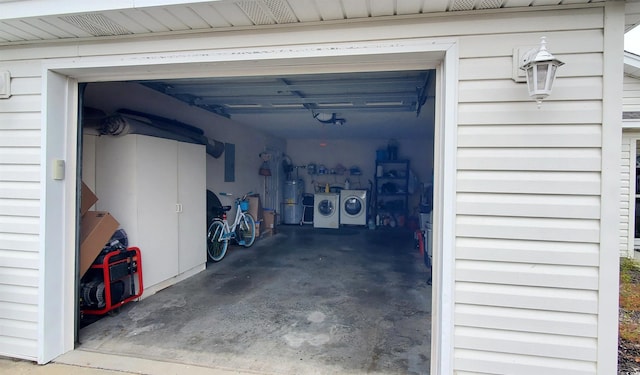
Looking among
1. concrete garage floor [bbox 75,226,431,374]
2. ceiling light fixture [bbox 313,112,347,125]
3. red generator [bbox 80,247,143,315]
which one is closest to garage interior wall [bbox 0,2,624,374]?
concrete garage floor [bbox 75,226,431,374]

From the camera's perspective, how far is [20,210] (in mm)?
2311

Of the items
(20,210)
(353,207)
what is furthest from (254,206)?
(20,210)

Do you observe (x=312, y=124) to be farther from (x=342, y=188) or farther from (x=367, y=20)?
(x=367, y=20)

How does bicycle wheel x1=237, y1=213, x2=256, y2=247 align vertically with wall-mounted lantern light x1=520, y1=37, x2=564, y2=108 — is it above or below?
below

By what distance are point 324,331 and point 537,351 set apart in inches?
64.4

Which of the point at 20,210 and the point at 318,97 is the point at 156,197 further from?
the point at 318,97

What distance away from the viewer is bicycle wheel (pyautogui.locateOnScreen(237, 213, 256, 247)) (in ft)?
20.1

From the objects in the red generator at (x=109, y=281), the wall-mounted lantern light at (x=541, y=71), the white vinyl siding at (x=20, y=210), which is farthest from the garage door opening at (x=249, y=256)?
the wall-mounted lantern light at (x=541, y=71)

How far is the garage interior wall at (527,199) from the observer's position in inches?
64.6

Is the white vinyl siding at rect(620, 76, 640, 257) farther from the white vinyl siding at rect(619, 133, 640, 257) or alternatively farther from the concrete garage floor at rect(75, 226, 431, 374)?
the concrete garage floor at rect(75, 226, 431, 374)

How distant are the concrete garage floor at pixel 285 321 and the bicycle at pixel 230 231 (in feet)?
0.79

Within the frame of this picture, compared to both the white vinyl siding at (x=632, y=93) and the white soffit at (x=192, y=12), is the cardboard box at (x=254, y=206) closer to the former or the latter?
the white soffit at (x=192, y=12)

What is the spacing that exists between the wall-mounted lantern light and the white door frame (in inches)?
13.2

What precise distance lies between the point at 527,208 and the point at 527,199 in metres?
0.05
